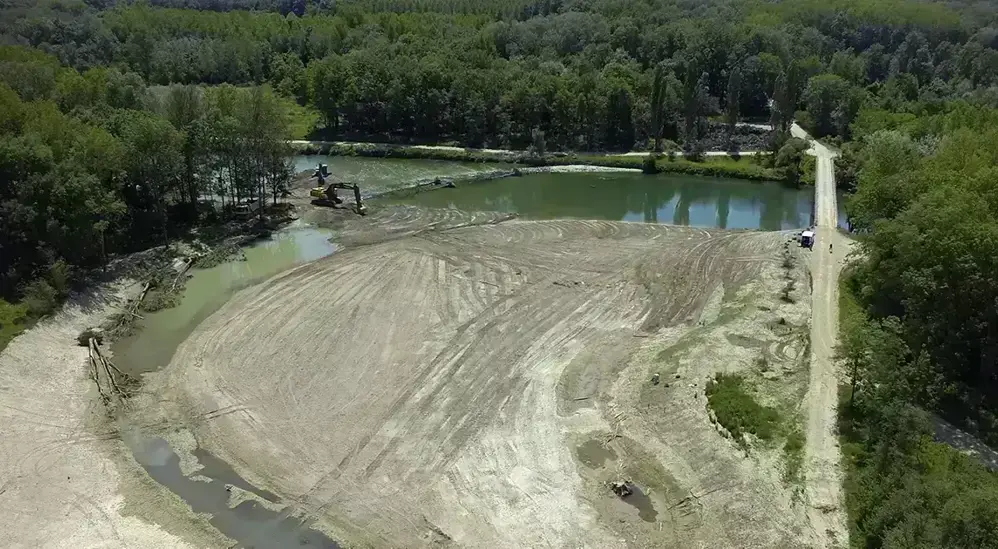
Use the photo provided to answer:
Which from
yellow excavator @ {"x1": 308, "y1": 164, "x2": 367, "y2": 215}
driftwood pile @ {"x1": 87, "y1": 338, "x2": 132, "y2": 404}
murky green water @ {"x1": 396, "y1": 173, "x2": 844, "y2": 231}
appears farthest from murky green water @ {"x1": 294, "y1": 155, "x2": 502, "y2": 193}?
driftwood pile @ {"x1": 87, "y1": 338, "x2": 132, "y2": 404}

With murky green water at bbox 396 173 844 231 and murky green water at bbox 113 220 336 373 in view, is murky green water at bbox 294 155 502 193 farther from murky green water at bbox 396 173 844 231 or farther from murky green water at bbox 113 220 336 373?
murky green water at bbox 113 220 336 373

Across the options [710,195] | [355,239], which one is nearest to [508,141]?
[710,195]

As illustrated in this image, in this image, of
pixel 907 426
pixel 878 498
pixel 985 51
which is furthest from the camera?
pixel 985 51

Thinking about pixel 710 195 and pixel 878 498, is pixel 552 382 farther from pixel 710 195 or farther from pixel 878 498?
pixel 710 195

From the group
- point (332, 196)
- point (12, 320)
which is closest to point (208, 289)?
point (12, 320)

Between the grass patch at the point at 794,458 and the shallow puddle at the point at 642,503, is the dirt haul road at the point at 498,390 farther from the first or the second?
the grass patch at the point at 794,458

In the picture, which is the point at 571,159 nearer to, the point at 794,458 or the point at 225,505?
the point at 794,458

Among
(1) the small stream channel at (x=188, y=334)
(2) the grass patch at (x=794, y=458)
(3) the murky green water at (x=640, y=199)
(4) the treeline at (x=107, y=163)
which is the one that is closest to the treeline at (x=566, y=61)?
(3) the murky green water at (x=640, y=199)
